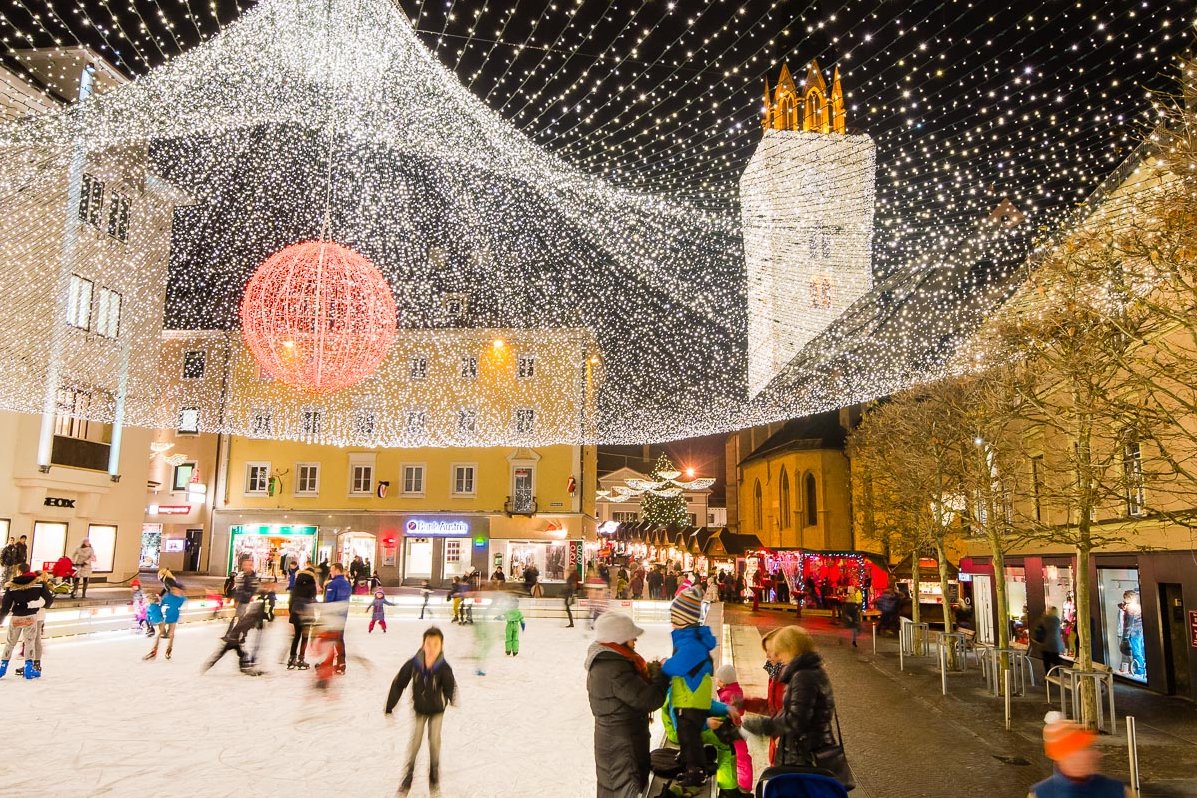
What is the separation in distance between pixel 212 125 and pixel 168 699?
740cm

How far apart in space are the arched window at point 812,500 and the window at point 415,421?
85.1 feet

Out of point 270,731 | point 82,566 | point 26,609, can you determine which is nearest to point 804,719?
point 270,731

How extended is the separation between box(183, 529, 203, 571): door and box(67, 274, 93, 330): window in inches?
679

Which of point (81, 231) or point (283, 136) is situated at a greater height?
point (81, 231)

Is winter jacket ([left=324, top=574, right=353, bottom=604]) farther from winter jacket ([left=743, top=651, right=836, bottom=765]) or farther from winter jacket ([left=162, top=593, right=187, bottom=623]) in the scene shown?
winter jacket ([left=743, top=651, right=836, bottom=765])

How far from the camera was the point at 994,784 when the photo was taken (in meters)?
7.59

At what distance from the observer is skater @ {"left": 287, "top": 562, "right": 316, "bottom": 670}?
13.3 meters

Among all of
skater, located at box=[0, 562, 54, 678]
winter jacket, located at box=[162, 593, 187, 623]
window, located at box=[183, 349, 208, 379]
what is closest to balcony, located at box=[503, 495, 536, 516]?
window, located at box=[183, 349, 208, 379]

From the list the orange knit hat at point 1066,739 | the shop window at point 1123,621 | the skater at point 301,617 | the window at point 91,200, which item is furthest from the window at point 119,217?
the shop window at point 1123,621

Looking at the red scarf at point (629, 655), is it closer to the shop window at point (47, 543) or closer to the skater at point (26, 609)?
the skater at point (26, 609)

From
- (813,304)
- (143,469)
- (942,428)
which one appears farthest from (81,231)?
(813,304)

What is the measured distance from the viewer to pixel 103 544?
24766 mm

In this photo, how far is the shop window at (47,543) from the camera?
22109mm

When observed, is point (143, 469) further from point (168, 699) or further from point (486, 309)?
point (168, 699)
